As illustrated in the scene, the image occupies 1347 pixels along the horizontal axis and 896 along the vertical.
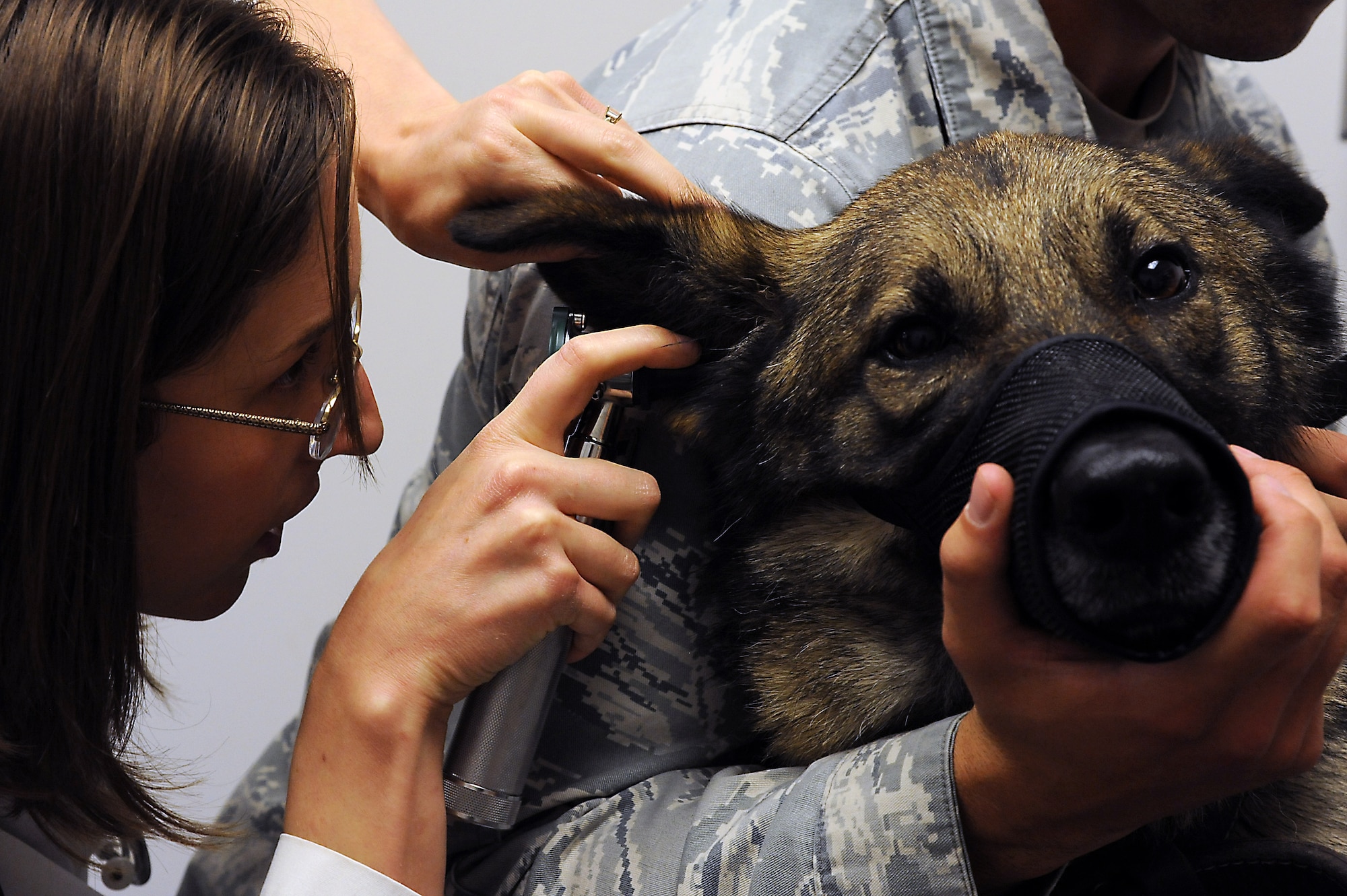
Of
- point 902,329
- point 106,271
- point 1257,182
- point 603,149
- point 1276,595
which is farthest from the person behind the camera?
point 1257,182

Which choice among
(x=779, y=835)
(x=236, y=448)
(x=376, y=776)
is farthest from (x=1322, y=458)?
(x=236, y=448)

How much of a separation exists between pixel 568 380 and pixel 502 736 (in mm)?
369

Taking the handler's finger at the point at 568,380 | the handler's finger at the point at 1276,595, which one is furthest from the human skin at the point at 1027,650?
the handler's finger at the point at 568,380

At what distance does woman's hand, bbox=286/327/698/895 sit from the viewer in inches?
40.9

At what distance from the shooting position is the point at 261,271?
105cm

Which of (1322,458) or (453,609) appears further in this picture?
(1322,458)

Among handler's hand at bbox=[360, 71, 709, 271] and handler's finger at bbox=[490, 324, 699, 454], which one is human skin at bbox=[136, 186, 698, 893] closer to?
handler's finger at bbox=[490, 324, 699, 454]

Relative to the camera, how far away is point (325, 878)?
3.36ft

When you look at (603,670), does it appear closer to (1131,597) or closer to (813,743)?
(813,743)

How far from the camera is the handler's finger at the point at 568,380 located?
1074 mm

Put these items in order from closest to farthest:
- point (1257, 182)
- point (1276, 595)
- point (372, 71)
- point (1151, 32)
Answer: point (1276, 595) < point (1257, 182) < point (372, 71) < point (1151, 32)

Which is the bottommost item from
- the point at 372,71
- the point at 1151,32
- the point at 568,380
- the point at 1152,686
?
the point at 1152,686

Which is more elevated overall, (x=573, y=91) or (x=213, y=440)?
(x=573, y=91)

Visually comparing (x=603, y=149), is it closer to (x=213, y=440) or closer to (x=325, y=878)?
(x=213, y=440)
